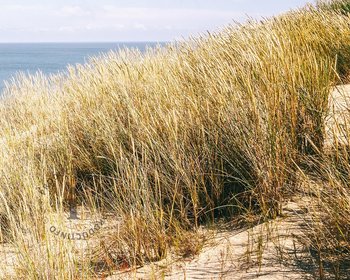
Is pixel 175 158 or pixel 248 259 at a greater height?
pixel 175 158

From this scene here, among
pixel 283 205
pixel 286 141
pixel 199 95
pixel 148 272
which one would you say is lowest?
pixel 148 272

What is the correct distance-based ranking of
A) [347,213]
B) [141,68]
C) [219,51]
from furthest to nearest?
[141,68], [219,51], [347,213]

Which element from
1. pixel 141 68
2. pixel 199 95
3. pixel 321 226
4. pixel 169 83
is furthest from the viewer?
pixel 141 68

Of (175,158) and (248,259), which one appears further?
(175,158)

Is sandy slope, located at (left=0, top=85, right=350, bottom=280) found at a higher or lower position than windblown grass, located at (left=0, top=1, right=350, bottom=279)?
lower

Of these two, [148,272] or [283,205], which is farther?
[283,205]

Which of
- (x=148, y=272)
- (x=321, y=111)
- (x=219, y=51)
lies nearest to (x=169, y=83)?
(x=219, y=51)

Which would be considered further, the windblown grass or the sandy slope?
the windblown grass

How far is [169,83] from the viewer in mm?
4105

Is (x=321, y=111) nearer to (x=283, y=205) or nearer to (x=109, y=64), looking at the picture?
(x=283, y=205)

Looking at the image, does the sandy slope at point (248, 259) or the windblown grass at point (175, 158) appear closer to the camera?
the sandy slope at point (248, 259)

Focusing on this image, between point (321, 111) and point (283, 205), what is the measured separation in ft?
2.75

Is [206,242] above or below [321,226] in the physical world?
below

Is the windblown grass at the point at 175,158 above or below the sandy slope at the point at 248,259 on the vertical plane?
above
